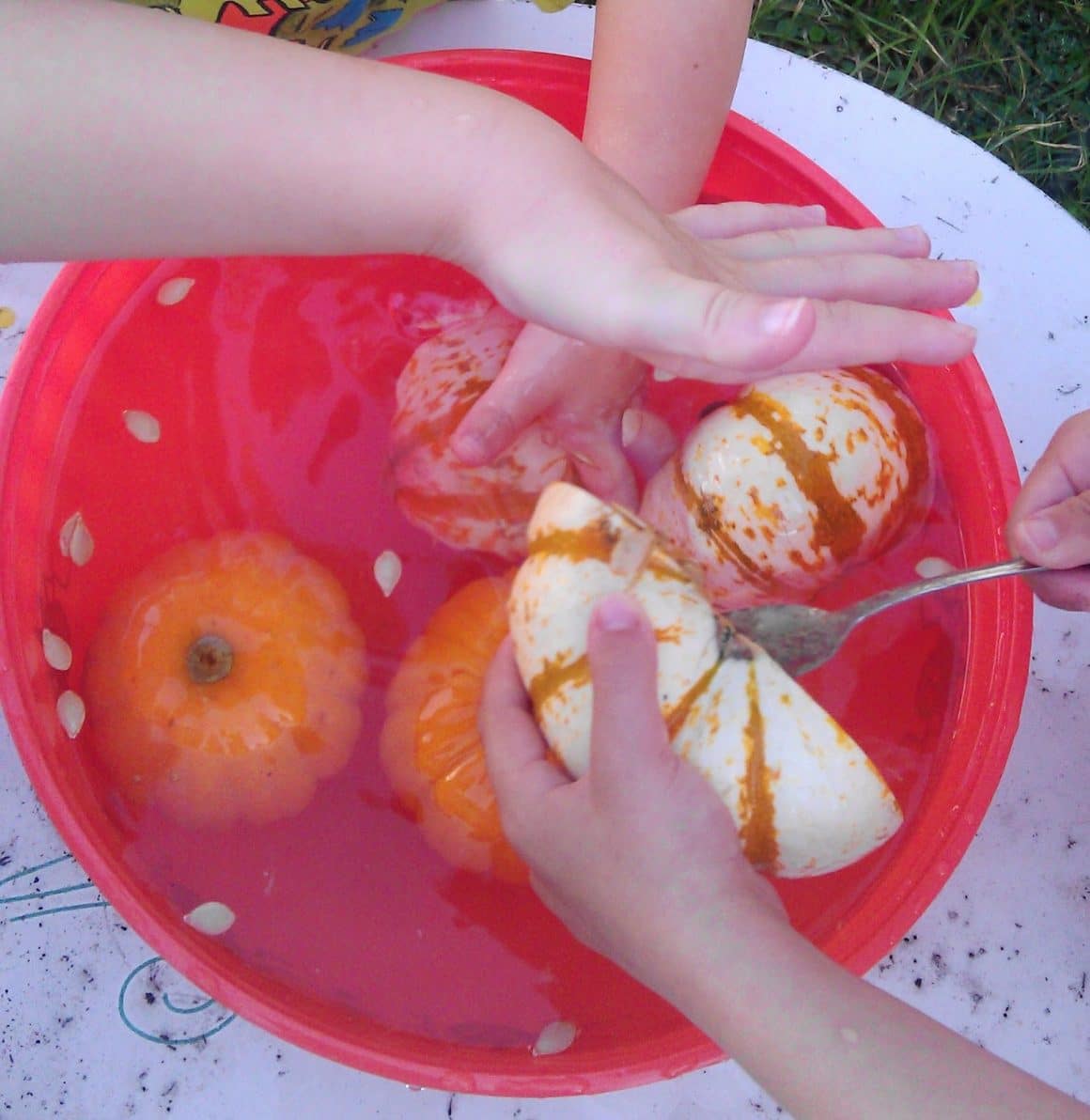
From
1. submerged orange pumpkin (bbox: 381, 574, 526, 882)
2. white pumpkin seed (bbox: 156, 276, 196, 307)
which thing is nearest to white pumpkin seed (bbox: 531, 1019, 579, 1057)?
submerged orange pumpkin (bbox: 381, 574, 526, 882)

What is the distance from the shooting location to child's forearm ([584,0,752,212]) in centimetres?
77

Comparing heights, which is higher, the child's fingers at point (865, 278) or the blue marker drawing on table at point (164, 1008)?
the child's fingers at point (865, 278)

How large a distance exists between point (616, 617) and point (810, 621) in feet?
0.76

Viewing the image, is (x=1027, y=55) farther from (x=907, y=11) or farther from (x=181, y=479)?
(x=181, y=479)

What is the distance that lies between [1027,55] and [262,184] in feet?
3.70

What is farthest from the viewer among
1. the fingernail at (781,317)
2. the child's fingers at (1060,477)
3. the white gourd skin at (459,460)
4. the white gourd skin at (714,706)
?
the white gourd skin at (459,460)

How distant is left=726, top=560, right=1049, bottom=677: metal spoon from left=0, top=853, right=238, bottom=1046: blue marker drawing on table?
0.50 m

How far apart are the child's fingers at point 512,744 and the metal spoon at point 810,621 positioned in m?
0.16

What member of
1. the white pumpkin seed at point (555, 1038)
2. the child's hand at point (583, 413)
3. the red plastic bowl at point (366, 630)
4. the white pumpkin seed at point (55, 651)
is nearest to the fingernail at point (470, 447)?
the child's hand at point (583, 413)

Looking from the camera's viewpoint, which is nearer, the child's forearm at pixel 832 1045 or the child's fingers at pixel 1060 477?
the child's forearm at pixel 832 1045

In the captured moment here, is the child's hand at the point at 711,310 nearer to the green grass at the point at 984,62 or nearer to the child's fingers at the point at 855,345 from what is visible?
the child's fingers at the point at 855,345

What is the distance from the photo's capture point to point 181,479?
912 millimetres

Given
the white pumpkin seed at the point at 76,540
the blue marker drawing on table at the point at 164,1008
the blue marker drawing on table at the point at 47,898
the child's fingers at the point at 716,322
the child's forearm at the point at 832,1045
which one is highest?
the child's fingers at the point at 716,322

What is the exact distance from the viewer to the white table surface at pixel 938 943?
0.80m
